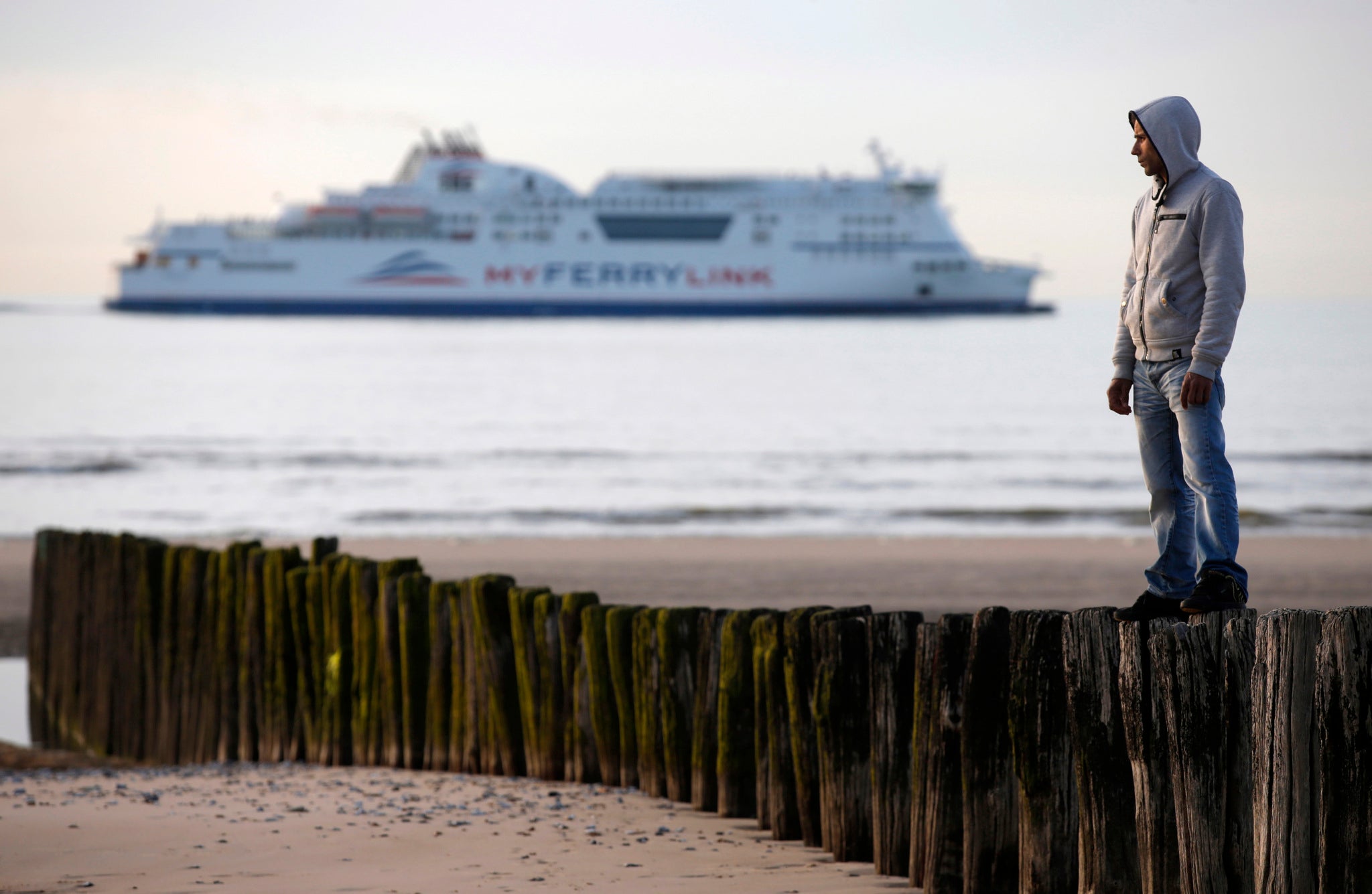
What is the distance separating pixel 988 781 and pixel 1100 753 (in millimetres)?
260

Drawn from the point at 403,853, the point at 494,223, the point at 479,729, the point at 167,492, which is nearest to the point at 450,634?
the point at 479,729

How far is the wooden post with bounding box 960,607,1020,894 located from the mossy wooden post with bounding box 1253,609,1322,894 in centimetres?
45

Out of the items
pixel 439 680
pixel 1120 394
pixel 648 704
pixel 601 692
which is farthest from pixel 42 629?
pixel 1120 394

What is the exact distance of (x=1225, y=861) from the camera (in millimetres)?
1718

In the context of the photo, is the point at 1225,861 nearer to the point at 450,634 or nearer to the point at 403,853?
the point at 403,853

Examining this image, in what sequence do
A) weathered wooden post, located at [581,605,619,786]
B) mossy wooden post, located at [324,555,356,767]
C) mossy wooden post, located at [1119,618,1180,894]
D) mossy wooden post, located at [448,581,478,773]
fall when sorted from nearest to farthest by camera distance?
mossy wooden post, located at [1119,618,1180,894], weathered wooden post, located at [581,605,619,786], mossy wooden post, located at [448,581,478,773], mossy wooden post, located at [324,555,356,767]

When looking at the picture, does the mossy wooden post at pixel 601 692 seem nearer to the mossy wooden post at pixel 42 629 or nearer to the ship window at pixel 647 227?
the mossy wooden post at pixel 42 629

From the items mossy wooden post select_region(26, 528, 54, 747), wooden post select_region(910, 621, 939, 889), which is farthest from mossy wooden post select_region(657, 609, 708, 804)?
mossy wooden post select_region(26, 528, 54, 747)

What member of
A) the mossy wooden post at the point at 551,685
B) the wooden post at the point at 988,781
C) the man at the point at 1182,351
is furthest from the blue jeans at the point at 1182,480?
the mossy wooden post at the point at 551,685

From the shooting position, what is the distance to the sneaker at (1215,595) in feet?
7.18

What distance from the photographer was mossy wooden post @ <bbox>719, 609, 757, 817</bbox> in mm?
2633

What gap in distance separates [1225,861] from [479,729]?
1913 mm

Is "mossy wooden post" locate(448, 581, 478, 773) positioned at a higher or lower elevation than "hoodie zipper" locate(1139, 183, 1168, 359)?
lower

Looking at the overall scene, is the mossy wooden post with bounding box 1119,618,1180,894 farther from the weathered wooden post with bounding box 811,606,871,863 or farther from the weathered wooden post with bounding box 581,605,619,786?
the weathered wooden post with bounding box 581,605,619,786
